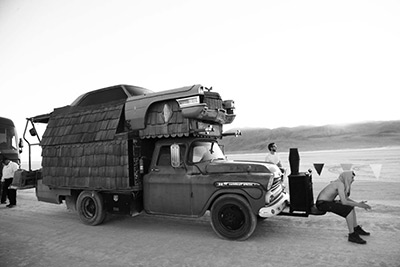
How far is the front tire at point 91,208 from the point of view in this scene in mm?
7363

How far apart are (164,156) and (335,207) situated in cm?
407

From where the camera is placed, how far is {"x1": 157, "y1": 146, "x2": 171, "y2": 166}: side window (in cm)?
673

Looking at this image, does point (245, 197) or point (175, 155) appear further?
point (175, 155)

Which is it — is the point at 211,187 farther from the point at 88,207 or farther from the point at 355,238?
the point at 88,207

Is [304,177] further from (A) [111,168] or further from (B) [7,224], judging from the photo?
(B) [7,224]

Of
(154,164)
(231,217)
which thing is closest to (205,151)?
(154,164)

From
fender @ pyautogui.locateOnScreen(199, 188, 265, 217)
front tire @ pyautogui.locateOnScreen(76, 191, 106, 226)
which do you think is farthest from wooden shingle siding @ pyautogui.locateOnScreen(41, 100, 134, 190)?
fender @ pyautogui.locateOnScreen(199, 188, 265, 217)

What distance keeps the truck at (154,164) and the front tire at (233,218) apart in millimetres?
20

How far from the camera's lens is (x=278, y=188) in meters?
6.28

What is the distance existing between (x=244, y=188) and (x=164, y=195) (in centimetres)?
205

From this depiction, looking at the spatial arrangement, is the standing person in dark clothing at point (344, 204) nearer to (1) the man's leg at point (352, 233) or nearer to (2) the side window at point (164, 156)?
(1) the man's leg at point (352, 233)

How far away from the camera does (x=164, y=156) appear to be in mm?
6809

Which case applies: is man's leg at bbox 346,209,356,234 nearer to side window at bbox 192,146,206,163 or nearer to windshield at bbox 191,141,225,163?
windshield at bbox 191,141,225,163

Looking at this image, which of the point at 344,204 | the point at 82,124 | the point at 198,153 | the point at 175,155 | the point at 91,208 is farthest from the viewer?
the point at 82,124
